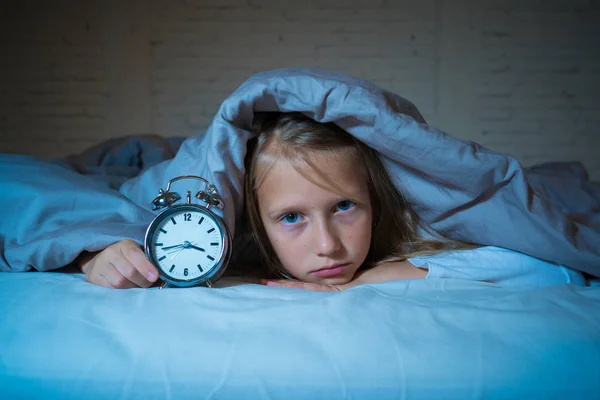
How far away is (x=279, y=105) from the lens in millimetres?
1113

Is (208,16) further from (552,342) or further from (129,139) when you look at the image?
(552,342)

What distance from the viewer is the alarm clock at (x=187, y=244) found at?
100 cm

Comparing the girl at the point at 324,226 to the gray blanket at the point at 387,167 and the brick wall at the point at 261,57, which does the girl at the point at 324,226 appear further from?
the brick wall at the point at 261,57

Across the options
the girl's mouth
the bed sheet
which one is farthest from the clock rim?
the girl's mouth

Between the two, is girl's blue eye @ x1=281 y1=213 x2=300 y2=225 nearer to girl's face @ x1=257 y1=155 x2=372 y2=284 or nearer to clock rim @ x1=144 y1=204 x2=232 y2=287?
girl's face @ x1=257 y1=155 x2=372 y2=284

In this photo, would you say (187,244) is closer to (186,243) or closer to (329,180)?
(186,243)

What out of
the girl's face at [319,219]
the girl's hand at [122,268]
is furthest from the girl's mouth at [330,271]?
the girl's hand at [122,268]

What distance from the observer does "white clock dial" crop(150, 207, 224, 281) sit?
1.00 meters

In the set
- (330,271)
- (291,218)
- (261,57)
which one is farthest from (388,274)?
(261,57)

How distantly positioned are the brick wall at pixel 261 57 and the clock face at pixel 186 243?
2.45m

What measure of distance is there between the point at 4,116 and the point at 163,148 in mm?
1955

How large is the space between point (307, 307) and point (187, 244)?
29 cm

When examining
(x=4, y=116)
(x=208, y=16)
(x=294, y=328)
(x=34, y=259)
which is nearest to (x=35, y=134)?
(x=4, y=116)

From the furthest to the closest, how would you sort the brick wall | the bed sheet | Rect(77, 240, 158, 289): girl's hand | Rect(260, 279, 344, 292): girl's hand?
the brick wall
Rect(260, 279, 344, 292): girl's hand
Rect(77, 240, 158, 289): girl's hand
the bed sheet
